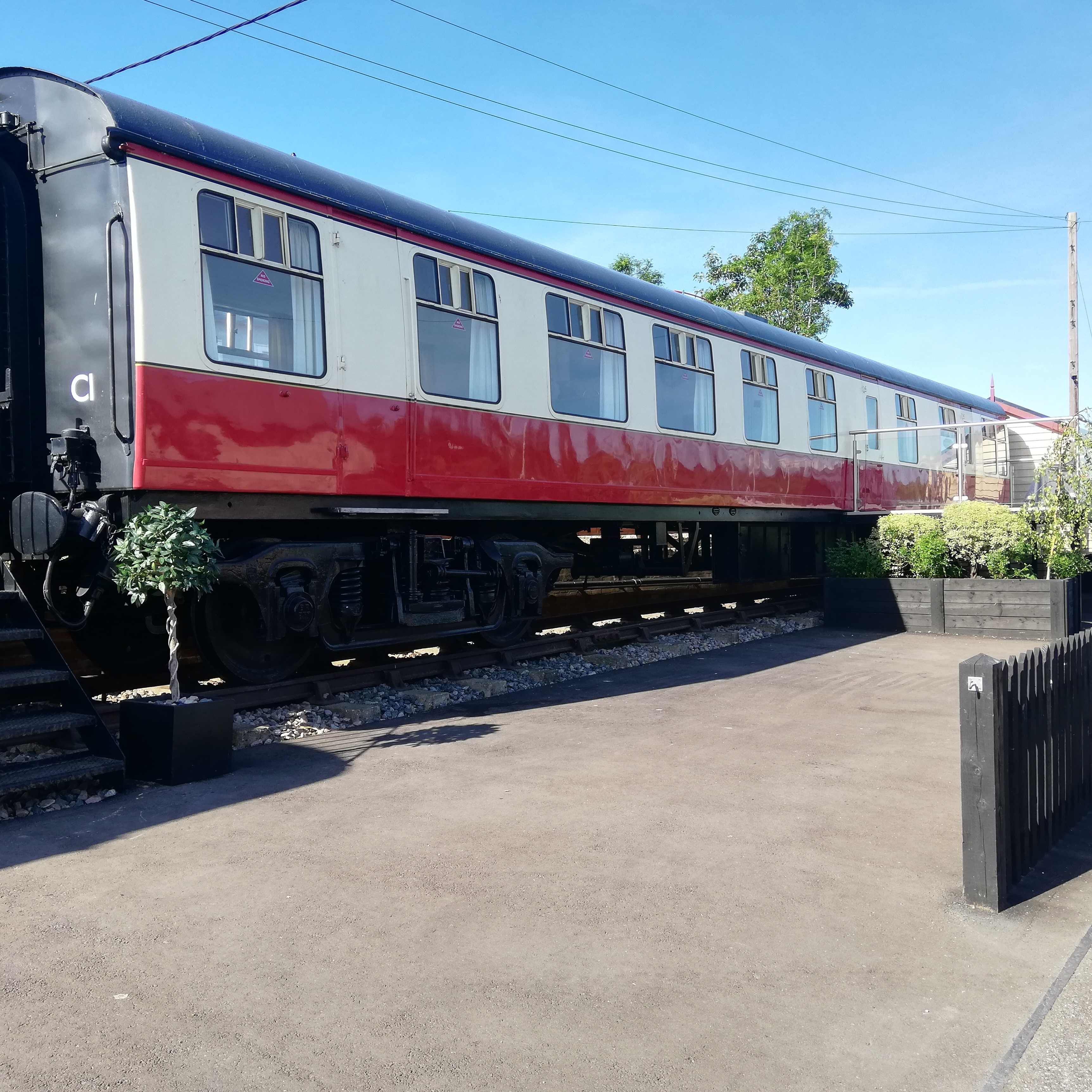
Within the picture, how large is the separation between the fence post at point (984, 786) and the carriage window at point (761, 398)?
868 cm

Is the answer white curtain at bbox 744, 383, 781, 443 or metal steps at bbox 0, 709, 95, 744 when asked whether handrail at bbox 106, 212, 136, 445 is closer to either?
metal steps at bbox 0, 709, 95, 744

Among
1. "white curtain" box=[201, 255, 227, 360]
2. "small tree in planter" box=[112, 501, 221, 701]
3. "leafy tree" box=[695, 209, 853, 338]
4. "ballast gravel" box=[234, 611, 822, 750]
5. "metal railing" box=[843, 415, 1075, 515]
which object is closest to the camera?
"small tree in planter" box=[112, 501, 221, 701]

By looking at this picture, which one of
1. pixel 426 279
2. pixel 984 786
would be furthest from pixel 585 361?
pixel 984 786

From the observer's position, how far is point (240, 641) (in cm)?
730

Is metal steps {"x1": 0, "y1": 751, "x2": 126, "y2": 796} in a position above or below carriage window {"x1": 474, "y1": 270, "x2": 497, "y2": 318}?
below

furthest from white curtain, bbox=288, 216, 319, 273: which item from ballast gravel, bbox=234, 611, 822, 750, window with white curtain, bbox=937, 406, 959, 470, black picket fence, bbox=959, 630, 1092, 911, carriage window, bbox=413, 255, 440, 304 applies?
window with white curtain, bbox=937, 406, 959, 470

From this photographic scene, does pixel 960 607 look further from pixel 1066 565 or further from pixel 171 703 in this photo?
pixel 171 703

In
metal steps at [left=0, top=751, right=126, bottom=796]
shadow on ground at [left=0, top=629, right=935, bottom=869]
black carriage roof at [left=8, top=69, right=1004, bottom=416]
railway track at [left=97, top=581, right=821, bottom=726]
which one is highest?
black carriage roof at [left=8, top=69, right=1004, bottom=416]

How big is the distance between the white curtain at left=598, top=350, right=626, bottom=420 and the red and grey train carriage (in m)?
0.03

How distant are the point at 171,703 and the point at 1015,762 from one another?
4.11m

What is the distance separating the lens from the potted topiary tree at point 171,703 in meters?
5.42

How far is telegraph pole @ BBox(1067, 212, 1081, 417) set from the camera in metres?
22.0

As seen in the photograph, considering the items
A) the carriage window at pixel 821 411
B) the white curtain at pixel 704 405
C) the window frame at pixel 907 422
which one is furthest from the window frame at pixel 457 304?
the window frame at pixel 907 422

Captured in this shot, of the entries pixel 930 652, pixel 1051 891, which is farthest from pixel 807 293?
pixel 1051 891
